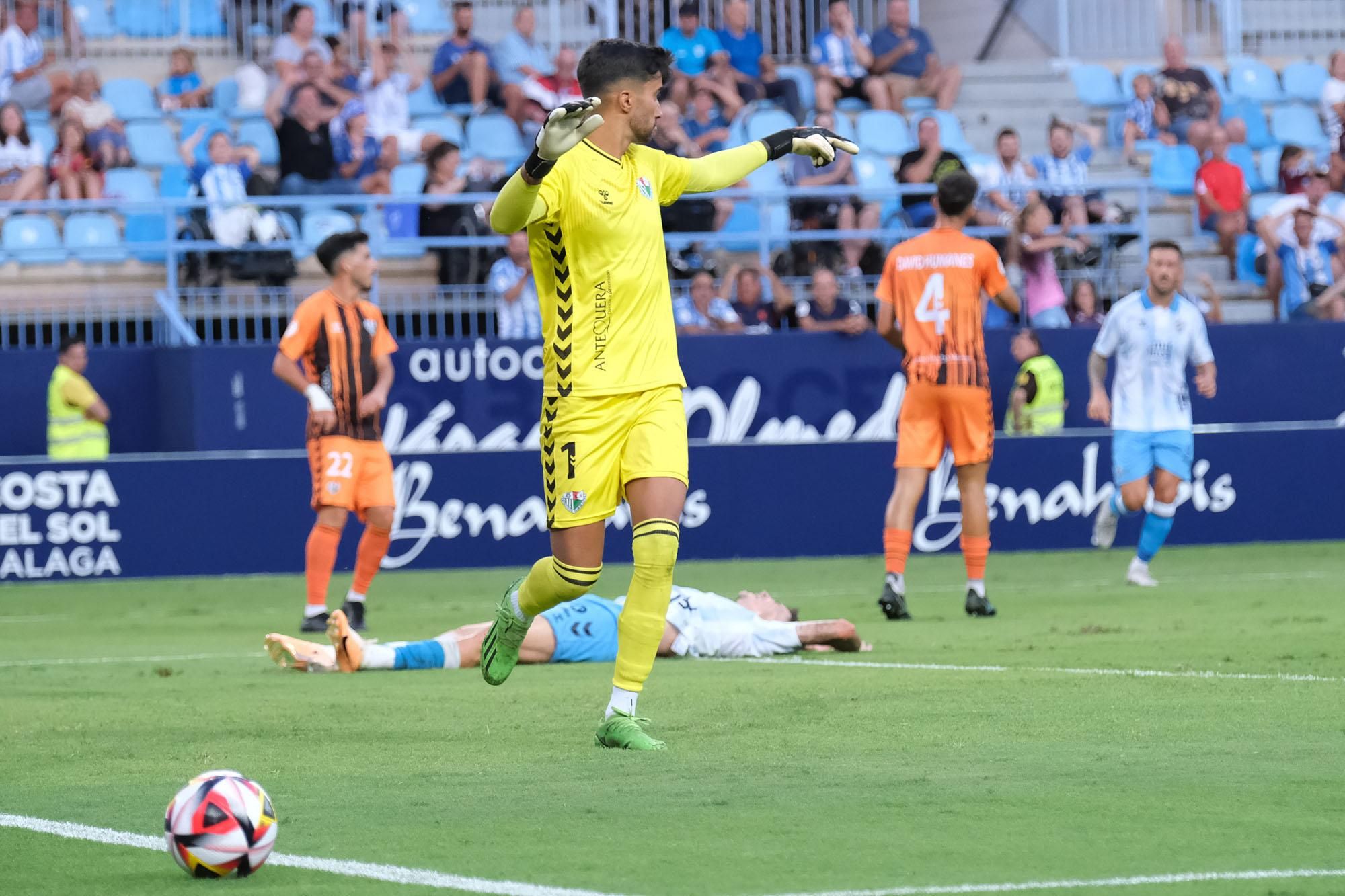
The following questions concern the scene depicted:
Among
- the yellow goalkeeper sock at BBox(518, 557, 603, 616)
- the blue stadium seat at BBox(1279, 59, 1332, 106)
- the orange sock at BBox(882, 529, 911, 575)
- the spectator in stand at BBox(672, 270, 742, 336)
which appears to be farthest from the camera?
the blue stadium seat at BBox(1279, 59, 1332, 106)

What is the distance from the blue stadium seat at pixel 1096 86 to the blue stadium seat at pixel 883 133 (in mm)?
3080

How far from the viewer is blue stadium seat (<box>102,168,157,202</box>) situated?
20.1 metres

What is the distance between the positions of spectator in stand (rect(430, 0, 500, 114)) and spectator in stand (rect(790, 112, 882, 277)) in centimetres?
335

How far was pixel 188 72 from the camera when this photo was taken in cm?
2153

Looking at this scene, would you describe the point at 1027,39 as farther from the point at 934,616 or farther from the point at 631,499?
the point at 631,499

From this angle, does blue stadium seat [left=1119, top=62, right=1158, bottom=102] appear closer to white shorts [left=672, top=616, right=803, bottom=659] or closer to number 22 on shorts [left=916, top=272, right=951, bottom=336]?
number 22 on shorts [left=916, top=272, right=951, bottom=336]

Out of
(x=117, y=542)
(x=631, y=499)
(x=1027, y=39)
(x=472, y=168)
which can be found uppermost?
(x=1027, y=39)

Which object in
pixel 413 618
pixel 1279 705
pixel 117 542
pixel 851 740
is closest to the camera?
pixel 851 740

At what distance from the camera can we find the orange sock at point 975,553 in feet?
40.1

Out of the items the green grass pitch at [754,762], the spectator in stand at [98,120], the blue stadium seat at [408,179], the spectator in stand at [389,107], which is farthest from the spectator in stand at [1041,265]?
the spectator in stand at [98,120]

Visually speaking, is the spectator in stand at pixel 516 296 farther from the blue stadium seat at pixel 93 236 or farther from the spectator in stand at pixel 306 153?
the blue stadium seat at pixel 93 236

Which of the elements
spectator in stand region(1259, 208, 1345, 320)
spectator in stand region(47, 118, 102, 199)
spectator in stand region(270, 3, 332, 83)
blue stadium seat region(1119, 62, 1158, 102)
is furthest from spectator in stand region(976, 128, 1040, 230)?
spectator in stand region(47, 118, 102, 199)

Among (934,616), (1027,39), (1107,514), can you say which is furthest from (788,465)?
(1027,39)

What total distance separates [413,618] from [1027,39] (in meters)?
16.1
